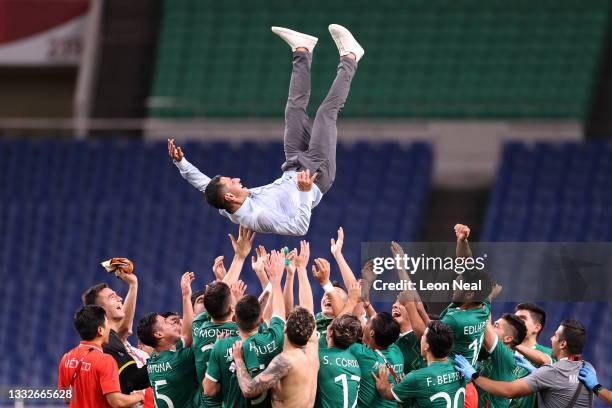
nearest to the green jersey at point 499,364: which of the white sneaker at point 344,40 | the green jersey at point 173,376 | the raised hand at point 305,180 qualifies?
the raised hand at point 305,180

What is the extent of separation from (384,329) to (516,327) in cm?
127

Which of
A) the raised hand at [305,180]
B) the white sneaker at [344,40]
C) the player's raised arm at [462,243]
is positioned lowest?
the player's raised arm at [462,243]

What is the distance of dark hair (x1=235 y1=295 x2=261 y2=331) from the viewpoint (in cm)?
732

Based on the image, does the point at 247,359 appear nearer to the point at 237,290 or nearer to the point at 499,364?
the point at 237,290

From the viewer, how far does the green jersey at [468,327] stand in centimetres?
793

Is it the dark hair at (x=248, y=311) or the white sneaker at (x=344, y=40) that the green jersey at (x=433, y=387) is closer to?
the dark hair at (x=248, y=311)

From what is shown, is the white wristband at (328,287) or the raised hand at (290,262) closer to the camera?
the raised hand at (290,262)

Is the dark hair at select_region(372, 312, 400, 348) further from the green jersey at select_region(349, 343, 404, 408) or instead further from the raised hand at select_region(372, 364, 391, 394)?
the raised hand at select_region(372, 364, 391, 394)

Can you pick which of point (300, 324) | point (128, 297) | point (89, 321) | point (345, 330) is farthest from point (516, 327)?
point (89, 321)

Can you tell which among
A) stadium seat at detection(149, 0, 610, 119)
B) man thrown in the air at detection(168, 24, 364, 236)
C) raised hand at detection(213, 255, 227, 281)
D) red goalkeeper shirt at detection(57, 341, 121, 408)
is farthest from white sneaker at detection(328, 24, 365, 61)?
stadium seat at detection(149, 0, 610, 119)

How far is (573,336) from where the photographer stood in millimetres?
7930

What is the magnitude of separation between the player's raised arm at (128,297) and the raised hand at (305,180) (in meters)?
1.37

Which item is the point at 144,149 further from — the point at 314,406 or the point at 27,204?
the point at 314,406

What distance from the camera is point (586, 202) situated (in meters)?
16.5
